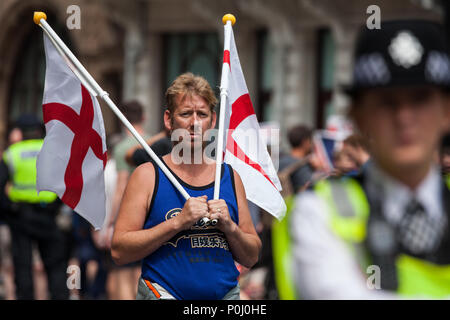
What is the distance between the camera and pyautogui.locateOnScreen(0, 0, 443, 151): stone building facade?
15109mm

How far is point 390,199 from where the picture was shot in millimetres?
1653

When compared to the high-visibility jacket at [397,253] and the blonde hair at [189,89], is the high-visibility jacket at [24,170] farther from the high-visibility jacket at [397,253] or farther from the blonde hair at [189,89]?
the high-visibility jacket at [397,253]

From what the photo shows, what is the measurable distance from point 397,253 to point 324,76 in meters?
14.5

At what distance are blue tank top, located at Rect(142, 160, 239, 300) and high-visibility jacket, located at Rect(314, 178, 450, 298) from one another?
68.6 inches

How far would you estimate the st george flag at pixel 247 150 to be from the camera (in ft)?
13.3

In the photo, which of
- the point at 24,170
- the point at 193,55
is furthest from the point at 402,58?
the point at 193,55

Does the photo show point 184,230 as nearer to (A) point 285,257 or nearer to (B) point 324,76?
(A) point 285,257

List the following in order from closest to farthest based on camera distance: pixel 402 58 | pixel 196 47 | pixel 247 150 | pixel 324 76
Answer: pixel 402 58 < pixel 247 150 < pixel 324 76 < pixel 196 47

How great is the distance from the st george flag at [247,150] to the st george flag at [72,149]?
2.04 feet

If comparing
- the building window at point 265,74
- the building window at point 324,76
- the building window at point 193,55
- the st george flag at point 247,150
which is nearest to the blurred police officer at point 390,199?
the st george flag at point 247,150

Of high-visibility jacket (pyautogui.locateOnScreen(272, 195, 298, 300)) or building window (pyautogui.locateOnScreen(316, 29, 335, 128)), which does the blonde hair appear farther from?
building window (pyautogui.locateOnScreen(316, 29, 335, 128))
